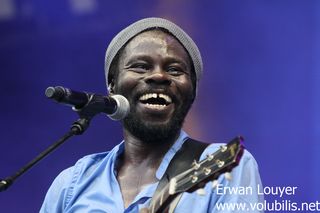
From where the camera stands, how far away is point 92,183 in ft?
5.95

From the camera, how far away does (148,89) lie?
174 cm

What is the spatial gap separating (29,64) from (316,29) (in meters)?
1.15

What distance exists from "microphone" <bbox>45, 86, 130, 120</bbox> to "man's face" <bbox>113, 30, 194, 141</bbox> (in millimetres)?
370

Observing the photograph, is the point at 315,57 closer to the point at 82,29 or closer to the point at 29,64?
the point at 82,29

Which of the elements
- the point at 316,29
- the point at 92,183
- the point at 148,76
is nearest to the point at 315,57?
the point at 316,29

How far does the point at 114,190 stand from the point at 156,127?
0.74 ft

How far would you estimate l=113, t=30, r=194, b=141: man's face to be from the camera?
1.75 m

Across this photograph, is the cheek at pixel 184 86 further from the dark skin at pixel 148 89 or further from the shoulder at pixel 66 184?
the shoulder at pixel 66 184

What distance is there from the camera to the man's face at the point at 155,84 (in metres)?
1.75

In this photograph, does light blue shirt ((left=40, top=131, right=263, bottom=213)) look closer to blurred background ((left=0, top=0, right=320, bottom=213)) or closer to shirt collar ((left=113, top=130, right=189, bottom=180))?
shirt collar ((left=113, top=130, right=189, bottom=180))

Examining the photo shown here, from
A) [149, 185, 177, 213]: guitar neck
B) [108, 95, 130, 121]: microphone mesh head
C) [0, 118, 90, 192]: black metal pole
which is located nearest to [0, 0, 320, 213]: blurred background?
[149, 185, 177, 213]: guitar neck

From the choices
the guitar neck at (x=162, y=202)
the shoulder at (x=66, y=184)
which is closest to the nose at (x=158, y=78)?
the shoulder at (x=66, y=184)

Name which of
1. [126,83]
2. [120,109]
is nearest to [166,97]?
[126,83]

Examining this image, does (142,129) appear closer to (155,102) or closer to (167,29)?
(155,102)
